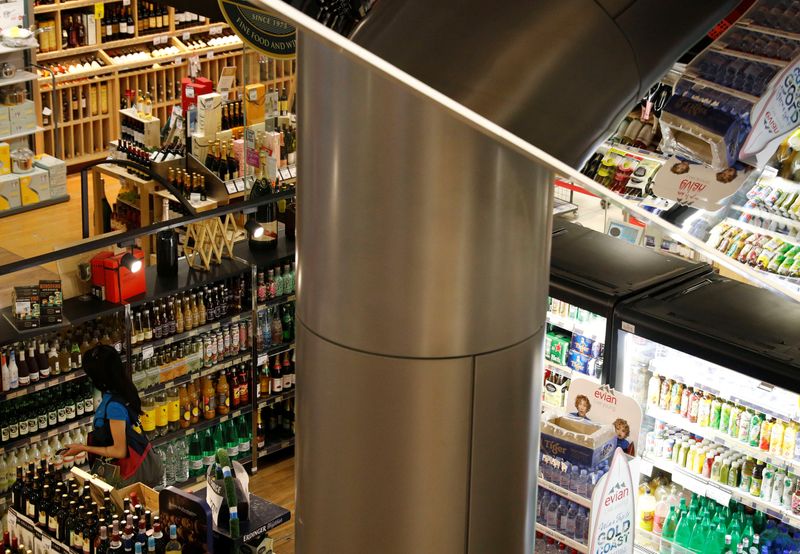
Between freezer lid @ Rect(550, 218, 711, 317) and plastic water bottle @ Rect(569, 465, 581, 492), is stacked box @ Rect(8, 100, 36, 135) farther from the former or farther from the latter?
plastic water bottle @ Rect(569, 465, 581, 492)

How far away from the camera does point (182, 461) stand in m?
6.82

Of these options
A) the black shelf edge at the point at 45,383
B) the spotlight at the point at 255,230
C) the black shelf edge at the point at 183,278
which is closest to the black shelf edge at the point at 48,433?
the black shelf edge at the point at 45,383

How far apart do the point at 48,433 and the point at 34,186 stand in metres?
5.42

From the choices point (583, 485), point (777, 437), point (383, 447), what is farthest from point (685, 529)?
point (383, 447)

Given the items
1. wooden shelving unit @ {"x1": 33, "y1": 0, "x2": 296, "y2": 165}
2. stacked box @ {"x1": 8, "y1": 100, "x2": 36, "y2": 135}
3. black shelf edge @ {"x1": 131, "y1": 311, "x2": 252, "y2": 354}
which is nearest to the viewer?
black shelf edge @ {"x1": 131, "y1": 311, "x2": 252, "y2": 354}

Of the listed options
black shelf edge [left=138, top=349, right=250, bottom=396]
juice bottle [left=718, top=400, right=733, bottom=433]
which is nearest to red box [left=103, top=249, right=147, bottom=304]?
black shelf edge [left=138, top=349, right=250, bottom=396]

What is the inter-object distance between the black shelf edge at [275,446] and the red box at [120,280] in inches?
58.5

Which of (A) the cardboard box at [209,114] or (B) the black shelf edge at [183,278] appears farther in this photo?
(A) the cardboard box at [209,114]

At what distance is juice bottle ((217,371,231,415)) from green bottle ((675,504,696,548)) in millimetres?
2959

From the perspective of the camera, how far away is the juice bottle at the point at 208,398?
6.86m

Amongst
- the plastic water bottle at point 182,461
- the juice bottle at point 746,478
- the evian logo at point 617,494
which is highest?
the evian logo at point 617,494

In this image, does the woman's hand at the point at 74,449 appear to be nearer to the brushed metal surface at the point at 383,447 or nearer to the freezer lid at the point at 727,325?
the freezer lid at the point at 727,325

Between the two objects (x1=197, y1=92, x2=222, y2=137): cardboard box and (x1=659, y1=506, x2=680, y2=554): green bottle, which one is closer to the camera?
(x1=659, y1=506, x2=680, y2=554): green bottle

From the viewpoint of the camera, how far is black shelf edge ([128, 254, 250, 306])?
6433 millimetres
